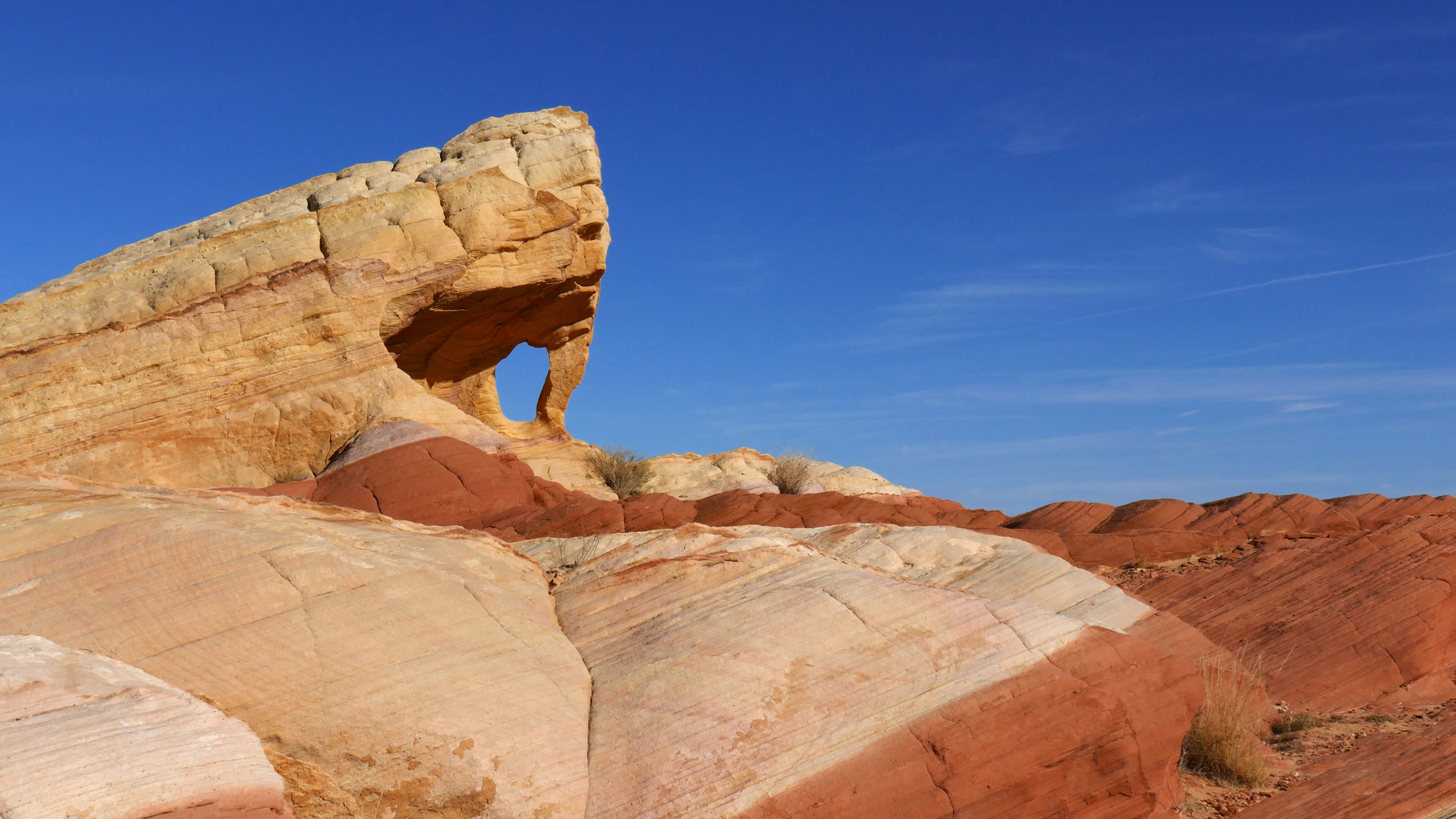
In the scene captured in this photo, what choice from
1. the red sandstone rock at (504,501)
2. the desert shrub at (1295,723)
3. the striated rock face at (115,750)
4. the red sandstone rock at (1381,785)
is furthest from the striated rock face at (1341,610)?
the striated rock face at (115,750)

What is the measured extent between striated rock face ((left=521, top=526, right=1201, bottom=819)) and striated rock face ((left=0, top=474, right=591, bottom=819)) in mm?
531

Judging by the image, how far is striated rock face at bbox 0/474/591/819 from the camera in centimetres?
619

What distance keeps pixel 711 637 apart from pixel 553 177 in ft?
54.5

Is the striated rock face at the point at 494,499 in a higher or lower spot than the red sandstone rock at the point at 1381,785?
higher

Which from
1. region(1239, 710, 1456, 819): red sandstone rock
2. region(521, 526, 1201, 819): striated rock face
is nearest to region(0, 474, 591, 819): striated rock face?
region(521, 526, 1201, 819): striated rock face

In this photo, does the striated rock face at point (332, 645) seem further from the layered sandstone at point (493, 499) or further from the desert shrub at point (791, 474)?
the desert shrub at point (791, 474)

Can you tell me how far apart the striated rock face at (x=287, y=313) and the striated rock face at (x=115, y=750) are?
14.3 meters

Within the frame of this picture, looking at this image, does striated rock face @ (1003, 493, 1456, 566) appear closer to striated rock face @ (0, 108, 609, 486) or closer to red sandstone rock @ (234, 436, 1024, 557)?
red sandstone rock @ (234, 436, 1024, 557)

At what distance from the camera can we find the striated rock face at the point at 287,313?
61.1 ft

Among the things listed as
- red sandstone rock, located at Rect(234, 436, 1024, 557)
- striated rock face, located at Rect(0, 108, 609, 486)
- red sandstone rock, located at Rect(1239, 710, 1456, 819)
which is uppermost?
striated rock face, located at Rect(0, 108, 609, 486)

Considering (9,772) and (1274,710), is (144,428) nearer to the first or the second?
(9,772)

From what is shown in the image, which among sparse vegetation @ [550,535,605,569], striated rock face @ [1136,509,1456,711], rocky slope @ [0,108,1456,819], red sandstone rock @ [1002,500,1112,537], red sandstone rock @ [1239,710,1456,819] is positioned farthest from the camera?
red sandstone rock @ [1002,500,1112,537]

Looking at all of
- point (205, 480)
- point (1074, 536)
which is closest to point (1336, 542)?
point (1074, 536)

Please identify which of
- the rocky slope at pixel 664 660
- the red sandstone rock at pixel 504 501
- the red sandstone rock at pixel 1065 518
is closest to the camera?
the rocky slope at pixel 664 660
